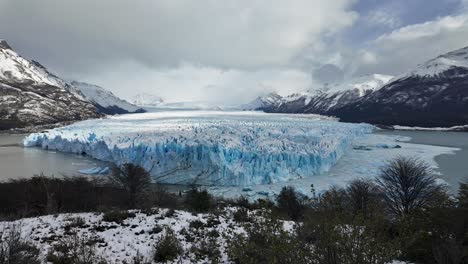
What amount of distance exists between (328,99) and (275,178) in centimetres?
18332

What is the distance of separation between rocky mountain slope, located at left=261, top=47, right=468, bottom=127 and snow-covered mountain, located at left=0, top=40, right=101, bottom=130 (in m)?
94.2

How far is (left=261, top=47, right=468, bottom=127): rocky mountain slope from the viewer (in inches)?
3787

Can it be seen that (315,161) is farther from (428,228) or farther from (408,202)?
(428,228)

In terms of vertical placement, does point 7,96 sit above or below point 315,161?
above

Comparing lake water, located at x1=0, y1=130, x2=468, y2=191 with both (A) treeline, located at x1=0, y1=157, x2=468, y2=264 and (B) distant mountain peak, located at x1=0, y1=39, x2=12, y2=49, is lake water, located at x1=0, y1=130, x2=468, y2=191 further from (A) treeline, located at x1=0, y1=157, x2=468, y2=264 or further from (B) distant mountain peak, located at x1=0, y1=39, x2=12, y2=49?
(B) distant mountain peak, located at x1=0, y1=39, x2=12, y2=49

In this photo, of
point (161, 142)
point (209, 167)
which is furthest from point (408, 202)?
point (161, 142)

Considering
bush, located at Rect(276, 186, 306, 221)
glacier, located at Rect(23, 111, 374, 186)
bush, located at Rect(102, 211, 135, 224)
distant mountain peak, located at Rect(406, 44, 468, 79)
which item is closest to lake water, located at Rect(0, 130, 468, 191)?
glacier, located at Rect(23, 111, 374, 186)

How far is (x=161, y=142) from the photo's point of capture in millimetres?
26469

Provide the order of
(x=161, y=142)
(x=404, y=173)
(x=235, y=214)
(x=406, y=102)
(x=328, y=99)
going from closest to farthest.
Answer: (x=235, y=214), (x=404, y=173), (x=161, y=142), (x=406, y=102), (x=328, y=99)

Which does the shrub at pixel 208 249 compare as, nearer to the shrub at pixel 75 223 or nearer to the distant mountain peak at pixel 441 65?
the shrub at pixel 75 223

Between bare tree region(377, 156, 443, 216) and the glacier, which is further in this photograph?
the glacier

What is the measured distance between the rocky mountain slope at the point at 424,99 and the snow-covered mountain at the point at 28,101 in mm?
94193

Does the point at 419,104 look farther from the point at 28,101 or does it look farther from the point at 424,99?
the point at 28,101

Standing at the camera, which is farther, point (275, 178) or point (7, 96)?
point (7, 96)
